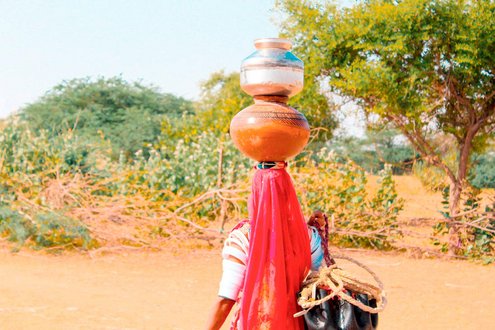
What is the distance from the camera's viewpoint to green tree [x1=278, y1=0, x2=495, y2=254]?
8.33 metres

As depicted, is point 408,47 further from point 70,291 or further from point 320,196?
point 70,291

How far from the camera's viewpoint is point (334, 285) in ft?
7.26

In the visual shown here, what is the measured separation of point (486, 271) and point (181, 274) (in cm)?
369

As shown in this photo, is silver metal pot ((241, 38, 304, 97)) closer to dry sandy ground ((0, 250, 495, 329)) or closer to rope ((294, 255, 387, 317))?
rope ((294, 255, 387, 317))

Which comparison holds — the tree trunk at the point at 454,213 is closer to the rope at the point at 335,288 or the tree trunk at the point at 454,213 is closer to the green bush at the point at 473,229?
the green bush at the point at 473,229

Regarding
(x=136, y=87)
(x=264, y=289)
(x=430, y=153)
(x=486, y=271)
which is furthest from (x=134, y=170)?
(x=136, y=87)

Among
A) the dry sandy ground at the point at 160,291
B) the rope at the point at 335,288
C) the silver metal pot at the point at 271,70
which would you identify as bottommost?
the dry sandy ground at the point at 160,291

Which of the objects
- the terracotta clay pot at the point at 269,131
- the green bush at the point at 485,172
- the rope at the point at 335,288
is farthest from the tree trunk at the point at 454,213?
the green bush at the point at 485,172

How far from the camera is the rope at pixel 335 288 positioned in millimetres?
2176

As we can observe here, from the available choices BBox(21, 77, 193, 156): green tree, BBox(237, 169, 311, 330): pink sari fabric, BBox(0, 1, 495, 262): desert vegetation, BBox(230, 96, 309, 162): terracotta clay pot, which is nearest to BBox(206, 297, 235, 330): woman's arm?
BBox(237, 169, 311, 330): pink sari fabric

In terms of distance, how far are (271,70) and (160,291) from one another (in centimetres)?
487

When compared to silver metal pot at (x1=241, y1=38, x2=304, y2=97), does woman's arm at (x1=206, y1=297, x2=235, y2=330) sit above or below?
below

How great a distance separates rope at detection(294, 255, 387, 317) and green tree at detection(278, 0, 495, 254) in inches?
252

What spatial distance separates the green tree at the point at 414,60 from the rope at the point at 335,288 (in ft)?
21.0
